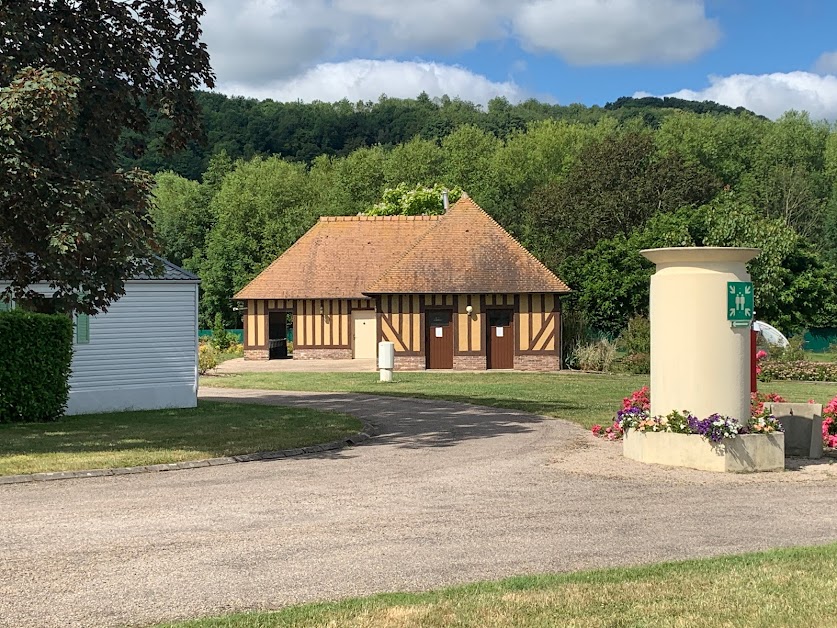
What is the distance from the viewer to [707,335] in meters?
12.5

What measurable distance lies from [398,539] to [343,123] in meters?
90.6

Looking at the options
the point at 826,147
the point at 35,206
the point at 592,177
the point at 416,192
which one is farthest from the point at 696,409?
the point at 826,147

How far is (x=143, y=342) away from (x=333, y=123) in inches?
3021

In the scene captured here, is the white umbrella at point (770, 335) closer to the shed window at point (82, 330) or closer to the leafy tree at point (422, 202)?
the leafy tree at point (422, 202)

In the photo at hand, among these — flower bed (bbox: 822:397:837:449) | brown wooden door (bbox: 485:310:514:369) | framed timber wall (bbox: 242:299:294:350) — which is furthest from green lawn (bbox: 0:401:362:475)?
framed timber wall (bbox: 242:299:294:350)

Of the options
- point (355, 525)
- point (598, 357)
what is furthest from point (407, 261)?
point (355, 525)

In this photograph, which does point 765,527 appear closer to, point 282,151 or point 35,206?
point 35,206

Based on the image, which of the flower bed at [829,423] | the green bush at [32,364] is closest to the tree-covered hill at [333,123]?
the green bush at [32,364]

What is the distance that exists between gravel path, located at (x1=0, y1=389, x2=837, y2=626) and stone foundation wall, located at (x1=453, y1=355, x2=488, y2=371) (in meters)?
23.2

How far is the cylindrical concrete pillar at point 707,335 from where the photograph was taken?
1250cm

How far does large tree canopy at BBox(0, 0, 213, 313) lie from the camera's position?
12.6 m

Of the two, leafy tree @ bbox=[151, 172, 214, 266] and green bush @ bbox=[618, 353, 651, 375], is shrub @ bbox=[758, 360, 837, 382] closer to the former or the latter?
green bush @ bbox=[618, 353, 651, 375]

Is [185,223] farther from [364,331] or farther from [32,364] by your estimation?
[32,364]

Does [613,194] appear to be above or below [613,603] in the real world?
above
